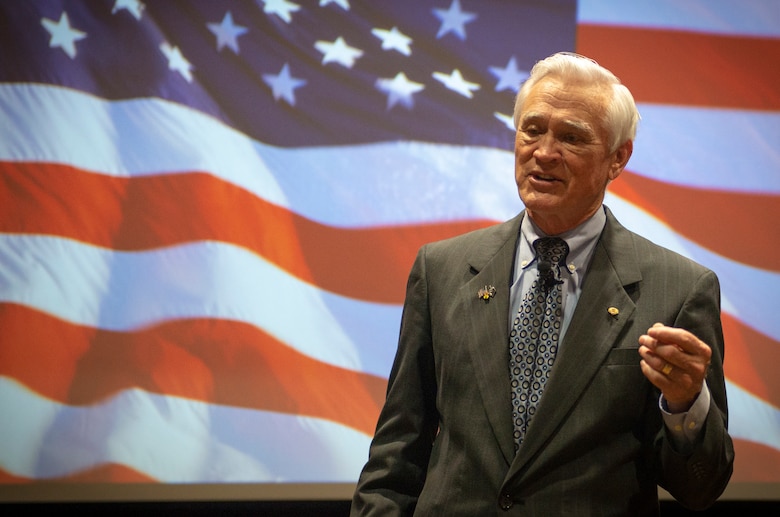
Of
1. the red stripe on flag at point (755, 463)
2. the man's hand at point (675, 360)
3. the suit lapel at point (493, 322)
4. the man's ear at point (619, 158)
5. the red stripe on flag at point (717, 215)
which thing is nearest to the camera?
the man's hand at point (675, 360)

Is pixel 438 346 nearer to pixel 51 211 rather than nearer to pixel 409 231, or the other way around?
pixel 409 231

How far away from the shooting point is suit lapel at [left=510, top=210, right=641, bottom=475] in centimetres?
162

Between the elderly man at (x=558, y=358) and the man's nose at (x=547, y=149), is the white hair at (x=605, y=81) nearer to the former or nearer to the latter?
the elderly man at (x=558, y=358)

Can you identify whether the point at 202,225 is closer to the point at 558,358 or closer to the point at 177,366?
the point at 177,366

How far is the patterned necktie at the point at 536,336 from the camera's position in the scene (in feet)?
5.55

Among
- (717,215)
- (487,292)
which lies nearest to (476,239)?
(487,292)

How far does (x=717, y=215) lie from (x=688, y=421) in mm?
2096

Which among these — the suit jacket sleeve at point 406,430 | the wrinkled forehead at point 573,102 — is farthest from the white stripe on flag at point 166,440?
the wrinkled forehead at point 573,102

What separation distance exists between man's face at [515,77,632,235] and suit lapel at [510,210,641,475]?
121mm

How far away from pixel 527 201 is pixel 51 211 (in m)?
2.15

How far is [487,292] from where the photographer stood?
5.87 ft

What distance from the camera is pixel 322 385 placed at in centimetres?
320

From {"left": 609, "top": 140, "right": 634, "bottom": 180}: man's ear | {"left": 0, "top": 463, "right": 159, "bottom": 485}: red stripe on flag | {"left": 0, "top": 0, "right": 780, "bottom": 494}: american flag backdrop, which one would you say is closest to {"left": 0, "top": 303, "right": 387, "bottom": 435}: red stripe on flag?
{"left": 0, "top": 0, "right": 780, "bottom": 494}: american flag backdrop

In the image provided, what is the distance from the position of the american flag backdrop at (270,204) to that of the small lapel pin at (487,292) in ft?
4.91
